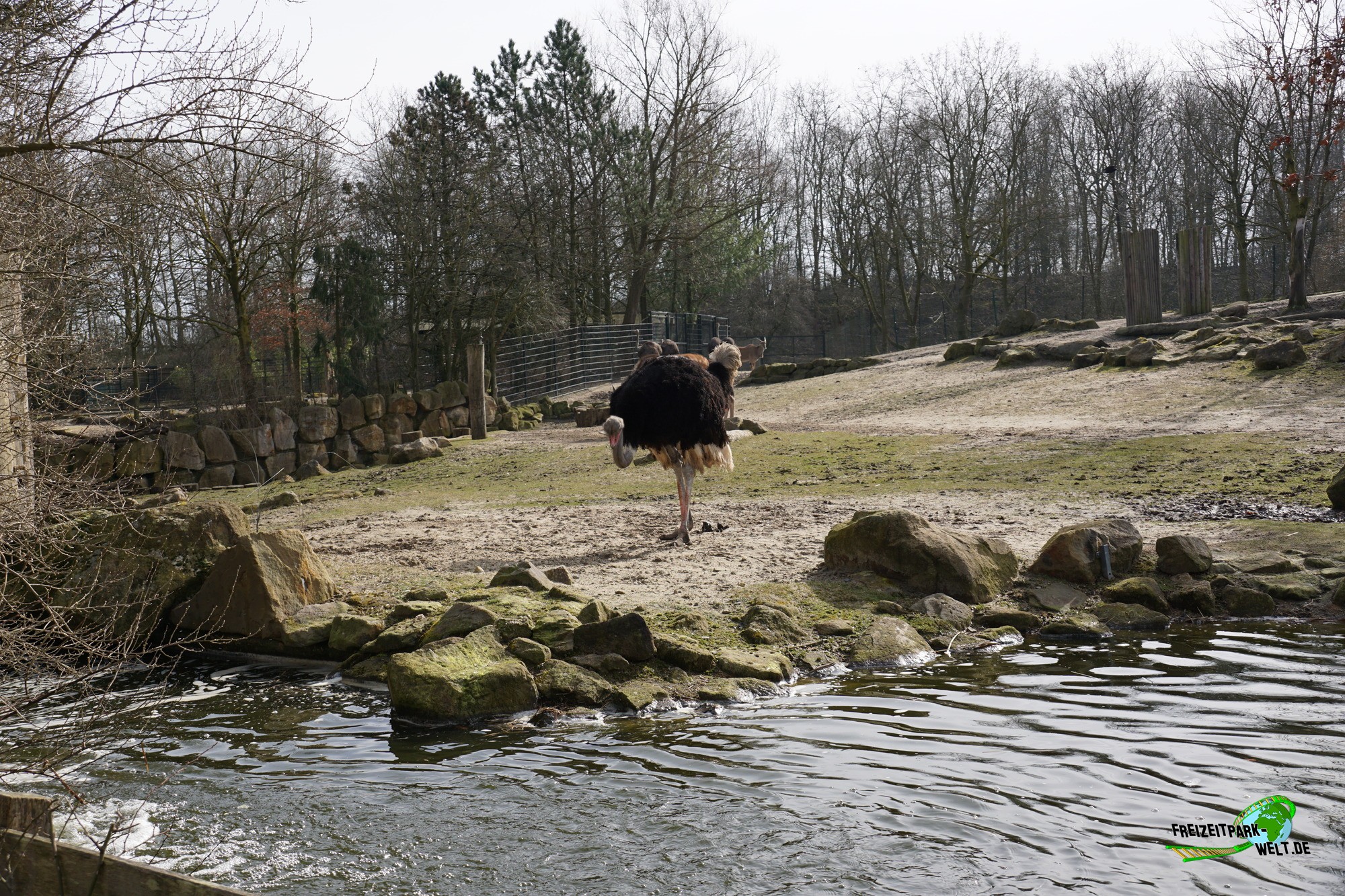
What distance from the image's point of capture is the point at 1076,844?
4301 mm

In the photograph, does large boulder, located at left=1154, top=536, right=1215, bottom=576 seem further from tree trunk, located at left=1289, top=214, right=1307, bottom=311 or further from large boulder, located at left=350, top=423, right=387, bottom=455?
tree trunk, located at left=1289, top=214, right=1307, bottom=311

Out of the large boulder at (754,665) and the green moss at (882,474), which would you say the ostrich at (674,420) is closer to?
the green moss at (882,474)

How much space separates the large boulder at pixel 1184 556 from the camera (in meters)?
8.40

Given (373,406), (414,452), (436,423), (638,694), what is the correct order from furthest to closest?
(436,423) < (373,406) < (414,452) < (638,694)

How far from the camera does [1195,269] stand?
24328 mm

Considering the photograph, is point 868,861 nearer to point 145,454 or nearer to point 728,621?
point 728,621

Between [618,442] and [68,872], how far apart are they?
6.84 m

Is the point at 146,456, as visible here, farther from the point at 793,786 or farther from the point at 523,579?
the point at 793,786

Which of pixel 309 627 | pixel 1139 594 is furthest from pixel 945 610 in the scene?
pixel 309 627

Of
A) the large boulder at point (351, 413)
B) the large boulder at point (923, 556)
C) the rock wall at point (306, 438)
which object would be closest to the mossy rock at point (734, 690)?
the large boulder at point (923, 556)

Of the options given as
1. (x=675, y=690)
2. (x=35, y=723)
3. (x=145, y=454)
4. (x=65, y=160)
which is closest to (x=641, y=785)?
(x=675, y=690)

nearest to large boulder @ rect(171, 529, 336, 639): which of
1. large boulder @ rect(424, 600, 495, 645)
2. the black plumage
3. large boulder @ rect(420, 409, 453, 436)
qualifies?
large boulder @ rect(424, 600, 495, 645)

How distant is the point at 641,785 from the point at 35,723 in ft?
12.1

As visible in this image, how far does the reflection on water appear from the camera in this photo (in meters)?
4.21
